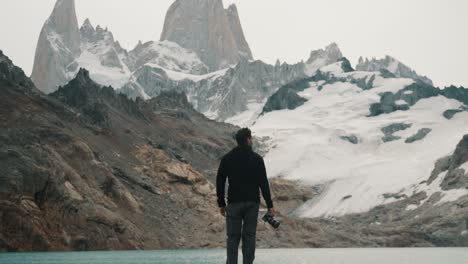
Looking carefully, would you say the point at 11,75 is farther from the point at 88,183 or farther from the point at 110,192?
the point at 110,192

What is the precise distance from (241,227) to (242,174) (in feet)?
4.41

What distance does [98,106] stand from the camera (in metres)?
166

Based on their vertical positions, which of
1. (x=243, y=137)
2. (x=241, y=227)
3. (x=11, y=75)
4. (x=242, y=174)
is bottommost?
(x=241, y=227)

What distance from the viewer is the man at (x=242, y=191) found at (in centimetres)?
1756

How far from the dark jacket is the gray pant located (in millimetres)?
185

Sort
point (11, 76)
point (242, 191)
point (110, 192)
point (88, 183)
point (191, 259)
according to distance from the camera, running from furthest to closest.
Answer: point (11, 76), point (110, 192), point (88, 183), point (191, 259), point (242, 191)

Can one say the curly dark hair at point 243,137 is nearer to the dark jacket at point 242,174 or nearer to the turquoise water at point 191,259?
the dark jacket at point 242,174

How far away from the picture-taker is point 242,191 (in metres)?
17.6

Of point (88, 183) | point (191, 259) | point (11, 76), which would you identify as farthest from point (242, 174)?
point (11, 76)

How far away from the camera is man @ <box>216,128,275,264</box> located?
57.6ft

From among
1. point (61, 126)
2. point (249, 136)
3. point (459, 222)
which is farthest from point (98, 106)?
point (249, 136)

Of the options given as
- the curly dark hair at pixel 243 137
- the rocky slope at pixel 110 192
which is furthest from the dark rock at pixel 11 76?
the curly dark hair at pixel 243 137

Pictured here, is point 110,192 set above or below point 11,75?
below

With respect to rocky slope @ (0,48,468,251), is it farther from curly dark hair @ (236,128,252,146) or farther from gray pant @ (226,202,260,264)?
curly dark hair @ (236,128,252,146)
